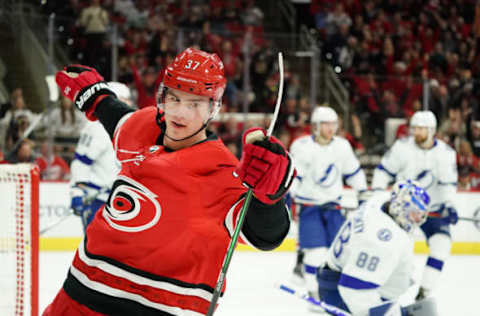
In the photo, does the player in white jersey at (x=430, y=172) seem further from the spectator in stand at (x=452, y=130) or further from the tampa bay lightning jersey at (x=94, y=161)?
the spectator in stand at (x=452, y=130)

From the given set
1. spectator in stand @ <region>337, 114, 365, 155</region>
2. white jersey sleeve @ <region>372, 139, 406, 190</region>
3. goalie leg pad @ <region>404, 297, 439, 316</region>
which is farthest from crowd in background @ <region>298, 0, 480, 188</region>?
goalie leg pad @ <region>404, 297, 439, 316</region>

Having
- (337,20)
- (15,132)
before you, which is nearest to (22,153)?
(15,132)

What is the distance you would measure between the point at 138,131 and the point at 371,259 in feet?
4.62

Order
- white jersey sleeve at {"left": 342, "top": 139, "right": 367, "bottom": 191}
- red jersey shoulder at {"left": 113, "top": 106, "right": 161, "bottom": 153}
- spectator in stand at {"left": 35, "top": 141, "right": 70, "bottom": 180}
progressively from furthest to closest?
1. spectator in stand at {"left": 35, "top": 141, "right": 70, "bottom": 180}
2. white jersey sleeve at {"left": 342, "top": 139, "right": 367, "bottom": 191}
3. red jersey shoulder at {"left": 113, "top": 106, "right": 161, "bottom": 153}

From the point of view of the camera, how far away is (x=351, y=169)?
5691 millimetres

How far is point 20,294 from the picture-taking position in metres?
3.40

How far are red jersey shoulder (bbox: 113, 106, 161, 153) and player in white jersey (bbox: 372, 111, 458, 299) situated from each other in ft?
13.2

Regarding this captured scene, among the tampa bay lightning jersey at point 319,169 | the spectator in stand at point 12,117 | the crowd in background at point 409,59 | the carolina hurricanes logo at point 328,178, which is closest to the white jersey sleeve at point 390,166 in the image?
the tampa bay lightning jersey at point 319,169

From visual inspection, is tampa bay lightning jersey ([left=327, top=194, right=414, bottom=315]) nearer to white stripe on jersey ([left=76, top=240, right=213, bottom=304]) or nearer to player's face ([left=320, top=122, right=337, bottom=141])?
white stripe on jersey ([left=76, top=240, right=213, bottom=304])

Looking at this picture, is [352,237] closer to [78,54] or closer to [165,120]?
[165,120]

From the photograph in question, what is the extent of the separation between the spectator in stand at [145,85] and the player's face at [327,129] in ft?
8.97

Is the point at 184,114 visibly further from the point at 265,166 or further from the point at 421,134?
the point at 421,134

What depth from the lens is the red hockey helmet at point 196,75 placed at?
162 cm

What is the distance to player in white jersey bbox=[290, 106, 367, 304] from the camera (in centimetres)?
548
